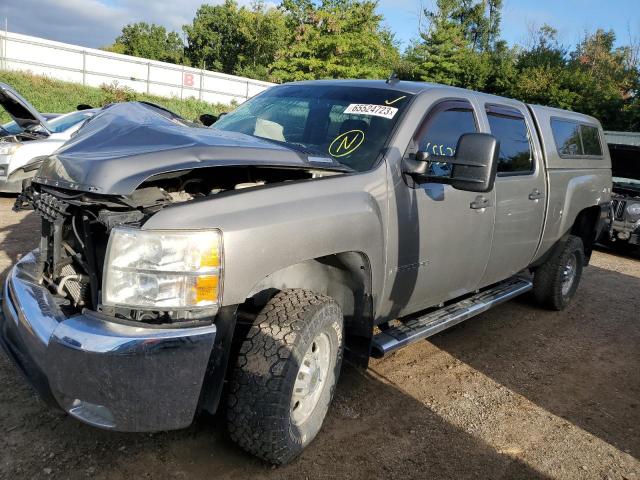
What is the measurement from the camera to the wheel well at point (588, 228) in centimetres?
579

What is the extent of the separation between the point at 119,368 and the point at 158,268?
0.40 m

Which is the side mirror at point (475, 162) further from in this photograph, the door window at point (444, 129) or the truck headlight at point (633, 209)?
the truck headlight at point (633, 209)

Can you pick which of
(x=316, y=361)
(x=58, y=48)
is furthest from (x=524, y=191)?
(x=58, y=48)

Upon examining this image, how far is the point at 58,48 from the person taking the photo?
92.6 feet

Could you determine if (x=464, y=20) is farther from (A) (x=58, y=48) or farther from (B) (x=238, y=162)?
(B) (x=238, y=162)

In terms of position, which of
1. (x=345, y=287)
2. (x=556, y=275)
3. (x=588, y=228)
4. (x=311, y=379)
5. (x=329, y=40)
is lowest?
(x=311, y=379)

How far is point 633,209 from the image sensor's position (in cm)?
887

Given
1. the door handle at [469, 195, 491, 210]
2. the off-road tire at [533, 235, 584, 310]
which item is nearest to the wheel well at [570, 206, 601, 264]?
the off-road tire at [533, 235, 584, 310]

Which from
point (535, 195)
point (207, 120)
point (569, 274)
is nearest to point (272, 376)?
point (207, 120)

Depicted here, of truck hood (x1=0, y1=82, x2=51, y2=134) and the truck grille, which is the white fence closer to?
truck hood (x1=0, y1=82, x2=51, y2=134)

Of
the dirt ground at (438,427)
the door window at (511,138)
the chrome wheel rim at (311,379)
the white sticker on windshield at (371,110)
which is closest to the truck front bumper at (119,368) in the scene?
the dirt ground at (438,427)

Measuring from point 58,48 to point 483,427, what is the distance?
30946 millimetres

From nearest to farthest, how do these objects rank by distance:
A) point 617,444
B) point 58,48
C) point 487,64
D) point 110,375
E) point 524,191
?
1. point 110,375
2. point 617,444
3. point 524,191
4. point 58,48
5. point 487,64

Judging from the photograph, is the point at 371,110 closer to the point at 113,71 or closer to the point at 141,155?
the point at 141,155
